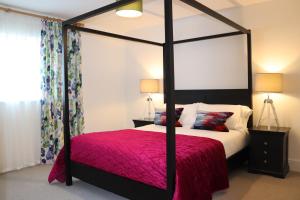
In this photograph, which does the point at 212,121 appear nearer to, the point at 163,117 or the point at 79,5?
the point at 163,117

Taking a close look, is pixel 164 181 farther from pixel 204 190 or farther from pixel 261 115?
pixel 261 115

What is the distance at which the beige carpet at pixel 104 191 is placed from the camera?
2.66 meters

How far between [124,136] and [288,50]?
8.31 feet

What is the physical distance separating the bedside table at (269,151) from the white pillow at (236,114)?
18 cm

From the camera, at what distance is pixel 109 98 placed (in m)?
5.18

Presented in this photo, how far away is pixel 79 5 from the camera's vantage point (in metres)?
3.62

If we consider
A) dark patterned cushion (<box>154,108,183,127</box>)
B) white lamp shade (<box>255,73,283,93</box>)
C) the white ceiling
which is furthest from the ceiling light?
white lamp shade (<box>255,73,283,93</box>)

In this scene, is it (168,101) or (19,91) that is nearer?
(168,101)

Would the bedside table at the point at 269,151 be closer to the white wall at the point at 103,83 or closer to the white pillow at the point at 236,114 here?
the white pillow at the point at 236,114

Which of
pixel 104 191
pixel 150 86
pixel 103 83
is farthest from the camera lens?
pixel 103 83

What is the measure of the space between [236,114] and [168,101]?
1816 millimetres

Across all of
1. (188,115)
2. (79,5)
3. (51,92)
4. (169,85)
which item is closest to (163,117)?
(188,115)

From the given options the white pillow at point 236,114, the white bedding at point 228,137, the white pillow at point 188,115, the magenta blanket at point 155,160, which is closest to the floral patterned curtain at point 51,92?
the magenta blanket at point 155,160

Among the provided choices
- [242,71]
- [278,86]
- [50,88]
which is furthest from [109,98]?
[278,86]
